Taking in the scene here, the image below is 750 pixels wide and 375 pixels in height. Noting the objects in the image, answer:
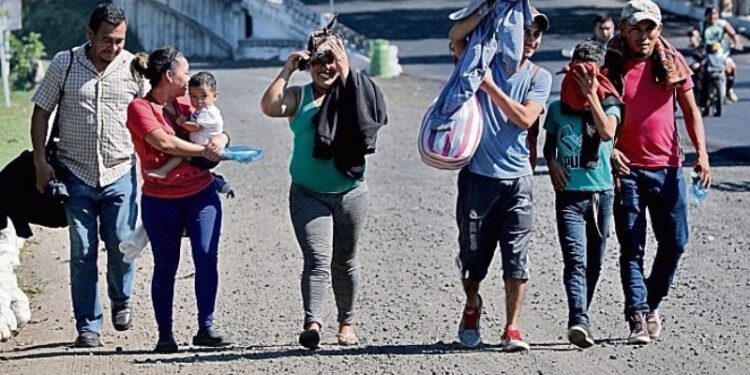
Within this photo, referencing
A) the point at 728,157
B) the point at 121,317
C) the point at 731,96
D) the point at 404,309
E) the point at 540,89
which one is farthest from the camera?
the point at 731,96

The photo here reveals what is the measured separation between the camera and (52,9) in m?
51.5

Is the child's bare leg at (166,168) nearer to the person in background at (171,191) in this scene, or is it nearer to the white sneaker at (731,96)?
the person in background at (171,191)

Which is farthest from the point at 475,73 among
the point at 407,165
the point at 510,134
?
the point at 407,165

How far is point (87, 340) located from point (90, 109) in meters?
1.27

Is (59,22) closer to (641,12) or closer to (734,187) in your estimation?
(734,187)

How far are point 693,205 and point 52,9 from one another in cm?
4041

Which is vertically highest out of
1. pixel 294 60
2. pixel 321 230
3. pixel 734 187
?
pixel 294 60

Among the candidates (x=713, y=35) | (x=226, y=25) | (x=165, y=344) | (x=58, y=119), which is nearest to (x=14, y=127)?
(x=713, y=35)

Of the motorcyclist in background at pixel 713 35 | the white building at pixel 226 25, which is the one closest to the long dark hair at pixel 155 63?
the motorcyclist in background at pixel 713 35

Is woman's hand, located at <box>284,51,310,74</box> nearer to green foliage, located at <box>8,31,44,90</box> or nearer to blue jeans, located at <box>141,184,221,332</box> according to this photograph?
blue jeans, located at <box>141,184,221,332</box>

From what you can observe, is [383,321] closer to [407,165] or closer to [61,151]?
[61,151]

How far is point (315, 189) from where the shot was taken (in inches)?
317

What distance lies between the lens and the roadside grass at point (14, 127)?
58.7 feet

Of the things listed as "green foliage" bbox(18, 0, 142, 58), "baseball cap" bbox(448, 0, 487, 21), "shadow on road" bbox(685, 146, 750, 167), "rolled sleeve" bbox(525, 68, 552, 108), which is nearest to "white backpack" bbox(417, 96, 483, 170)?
"rolled sleeve" bbox(525, 68, 552, 108)
